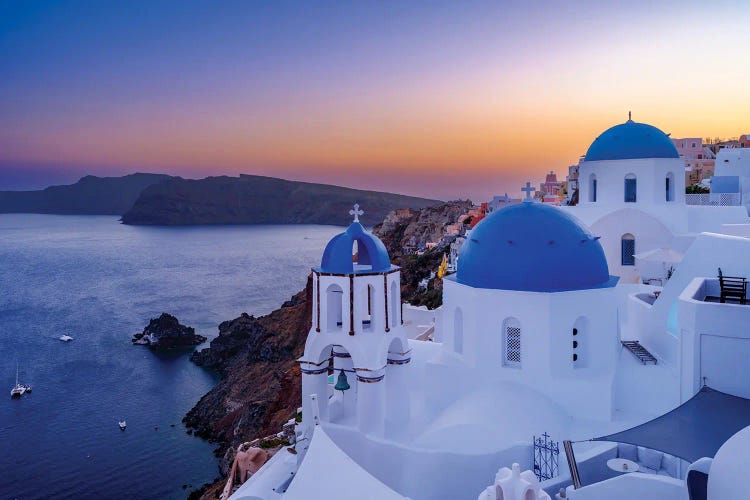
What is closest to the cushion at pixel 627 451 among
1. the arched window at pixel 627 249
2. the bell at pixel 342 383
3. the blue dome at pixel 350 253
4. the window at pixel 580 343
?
the window at pixel 580 343

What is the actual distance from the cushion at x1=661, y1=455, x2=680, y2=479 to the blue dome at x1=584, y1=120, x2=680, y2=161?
1164 centimetres

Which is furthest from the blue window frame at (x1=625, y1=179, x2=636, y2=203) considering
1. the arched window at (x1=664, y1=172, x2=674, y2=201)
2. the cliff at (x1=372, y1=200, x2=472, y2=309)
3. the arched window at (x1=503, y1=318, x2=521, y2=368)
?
the cliff at (x1=372, y1=200, x2=472, y2=309)

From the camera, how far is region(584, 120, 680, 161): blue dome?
1909cm

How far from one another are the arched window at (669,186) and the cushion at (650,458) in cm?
1139

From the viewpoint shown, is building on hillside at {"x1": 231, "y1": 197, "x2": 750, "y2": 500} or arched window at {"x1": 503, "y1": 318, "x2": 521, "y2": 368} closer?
building on hillside at {"x1": 231, "y1": 197, "x2": 750, "y2": 500}

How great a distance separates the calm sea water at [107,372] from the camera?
28.4 meters

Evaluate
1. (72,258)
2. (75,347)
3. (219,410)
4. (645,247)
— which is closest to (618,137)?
(645,247)

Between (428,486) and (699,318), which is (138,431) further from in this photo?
(699,318)

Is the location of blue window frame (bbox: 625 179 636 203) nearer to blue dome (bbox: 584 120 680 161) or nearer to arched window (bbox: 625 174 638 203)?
arched window (bbox: 625 174 638 203)

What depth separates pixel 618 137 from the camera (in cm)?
1962

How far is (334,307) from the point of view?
12.3m

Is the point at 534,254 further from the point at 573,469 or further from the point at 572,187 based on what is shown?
the point at 572,187

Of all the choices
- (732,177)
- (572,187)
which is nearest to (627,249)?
(732,177)

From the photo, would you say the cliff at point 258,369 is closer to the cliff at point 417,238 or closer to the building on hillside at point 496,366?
the cliff at point 417,238
